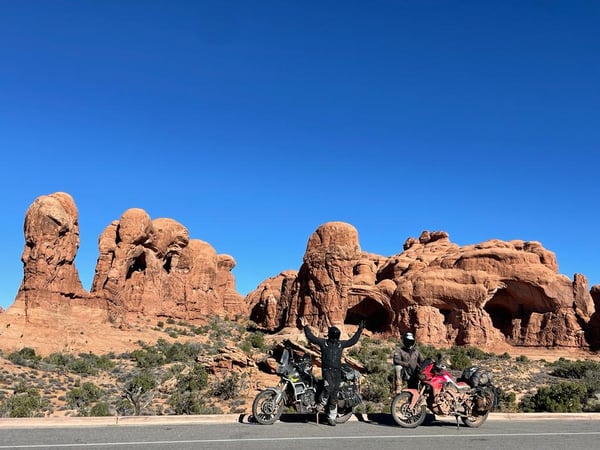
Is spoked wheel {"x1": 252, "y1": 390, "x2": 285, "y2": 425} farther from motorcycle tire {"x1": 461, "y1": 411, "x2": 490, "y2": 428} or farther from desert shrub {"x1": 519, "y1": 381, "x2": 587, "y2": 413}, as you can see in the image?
desert shrub {"x1": 519, "y1": 381, "x2": 587, "y2": 413}

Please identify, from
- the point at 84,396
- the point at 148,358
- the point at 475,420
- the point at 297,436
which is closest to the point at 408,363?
the point at 475,420

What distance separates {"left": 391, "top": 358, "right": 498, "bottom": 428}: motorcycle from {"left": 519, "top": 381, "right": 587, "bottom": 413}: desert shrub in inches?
288

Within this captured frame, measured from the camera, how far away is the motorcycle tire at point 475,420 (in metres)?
8.12

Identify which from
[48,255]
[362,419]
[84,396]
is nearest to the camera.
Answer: [362,419]

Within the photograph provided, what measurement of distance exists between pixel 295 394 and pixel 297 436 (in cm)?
86

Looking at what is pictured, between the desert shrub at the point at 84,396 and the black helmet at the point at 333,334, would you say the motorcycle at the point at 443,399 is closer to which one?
the black helmet at the point at 333,334

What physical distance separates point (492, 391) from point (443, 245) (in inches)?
2029

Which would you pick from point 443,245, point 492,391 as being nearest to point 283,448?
point 492,391

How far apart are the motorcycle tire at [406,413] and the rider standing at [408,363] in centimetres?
31

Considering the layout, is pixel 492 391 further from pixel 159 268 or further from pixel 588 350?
pixel 159 268

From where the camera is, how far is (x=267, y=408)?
303 inches

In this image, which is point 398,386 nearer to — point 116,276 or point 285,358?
point 285,358

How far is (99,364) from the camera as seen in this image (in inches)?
1032

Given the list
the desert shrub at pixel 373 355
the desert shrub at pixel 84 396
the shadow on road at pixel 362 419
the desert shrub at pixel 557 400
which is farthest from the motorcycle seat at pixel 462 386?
the desert shrub at pixel 373 355
